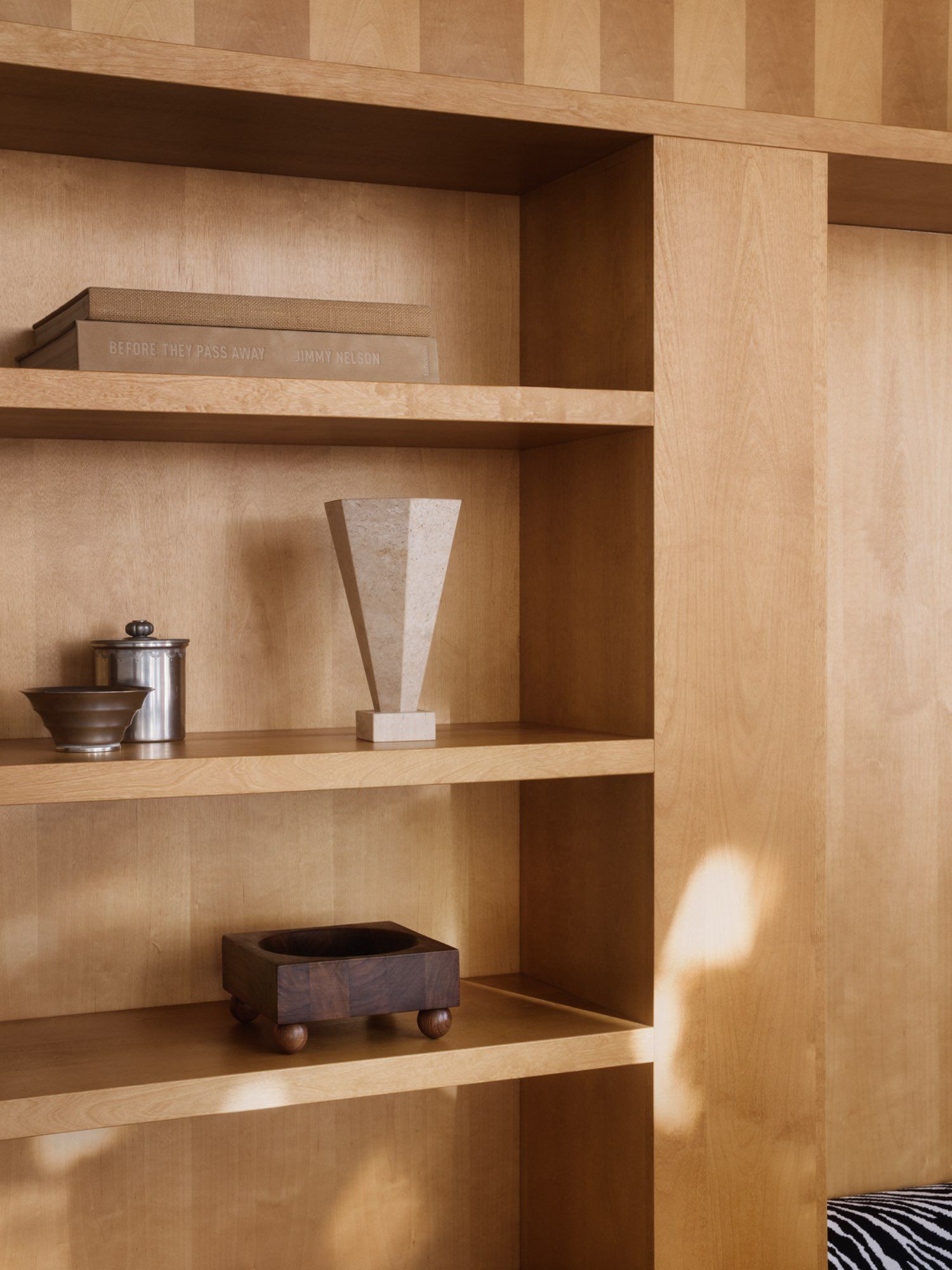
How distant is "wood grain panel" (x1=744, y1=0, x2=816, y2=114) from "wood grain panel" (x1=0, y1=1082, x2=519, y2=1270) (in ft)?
5.05

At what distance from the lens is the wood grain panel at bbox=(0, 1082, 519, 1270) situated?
74.3 inches

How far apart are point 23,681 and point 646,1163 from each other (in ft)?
3.45

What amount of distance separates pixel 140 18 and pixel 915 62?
116cm

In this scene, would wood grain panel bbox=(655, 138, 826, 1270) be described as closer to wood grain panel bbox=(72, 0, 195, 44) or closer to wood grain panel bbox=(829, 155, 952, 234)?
wood grain panel bbox=(829, 155, 952, 234)

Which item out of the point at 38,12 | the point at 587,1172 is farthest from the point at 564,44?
the point at 587,1172

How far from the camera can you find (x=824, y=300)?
1.90 metres

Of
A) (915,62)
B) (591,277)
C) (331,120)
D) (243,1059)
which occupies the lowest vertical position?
(243,1059)

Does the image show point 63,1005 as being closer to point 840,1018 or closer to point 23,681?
point 23,681

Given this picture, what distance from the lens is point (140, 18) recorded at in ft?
5.67

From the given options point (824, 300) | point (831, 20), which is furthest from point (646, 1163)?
point (831, 20)

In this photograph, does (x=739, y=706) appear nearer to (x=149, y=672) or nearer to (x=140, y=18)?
(x=149, y=672)

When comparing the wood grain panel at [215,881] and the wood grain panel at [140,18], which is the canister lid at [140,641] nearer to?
the wood grain panel at [215,881]

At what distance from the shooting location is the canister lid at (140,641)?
70.5 inches

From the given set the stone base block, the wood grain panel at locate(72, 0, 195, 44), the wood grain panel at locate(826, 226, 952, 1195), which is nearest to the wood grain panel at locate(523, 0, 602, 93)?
the wood grain panel at locate(72, 0, 195, 44)
